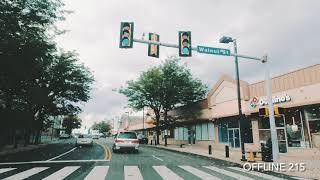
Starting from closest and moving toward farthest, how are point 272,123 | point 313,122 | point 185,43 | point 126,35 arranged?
point 126,35
point 185,43
point 272,123
point 313,122

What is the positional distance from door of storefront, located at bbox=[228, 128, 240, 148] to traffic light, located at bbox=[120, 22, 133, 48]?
20.2m

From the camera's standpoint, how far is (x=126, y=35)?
425 inches

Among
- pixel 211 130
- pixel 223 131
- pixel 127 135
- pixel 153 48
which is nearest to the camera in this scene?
pixel 153 48

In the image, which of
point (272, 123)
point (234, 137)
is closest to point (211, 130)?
point (234, 137)

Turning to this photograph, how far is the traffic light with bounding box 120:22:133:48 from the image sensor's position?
10779 mm

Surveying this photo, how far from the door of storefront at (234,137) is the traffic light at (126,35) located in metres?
20.2

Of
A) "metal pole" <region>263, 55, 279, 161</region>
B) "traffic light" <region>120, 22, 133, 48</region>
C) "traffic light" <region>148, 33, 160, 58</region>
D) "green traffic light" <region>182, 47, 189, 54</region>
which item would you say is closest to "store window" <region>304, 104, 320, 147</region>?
"metal pole" <region>263, 55, 279, 161</region>

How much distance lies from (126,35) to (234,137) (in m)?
20.9

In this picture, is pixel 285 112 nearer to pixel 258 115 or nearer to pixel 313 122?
pixel 313 122

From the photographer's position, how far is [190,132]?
3972 centimetres

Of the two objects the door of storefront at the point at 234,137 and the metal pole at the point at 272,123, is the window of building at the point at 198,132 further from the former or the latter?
the metal pole at the point at 272,123

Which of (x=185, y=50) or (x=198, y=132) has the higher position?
(x=185, y=50)

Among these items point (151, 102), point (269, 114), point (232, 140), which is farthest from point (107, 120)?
point (269, 114)

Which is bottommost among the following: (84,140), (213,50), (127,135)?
(84,140)
